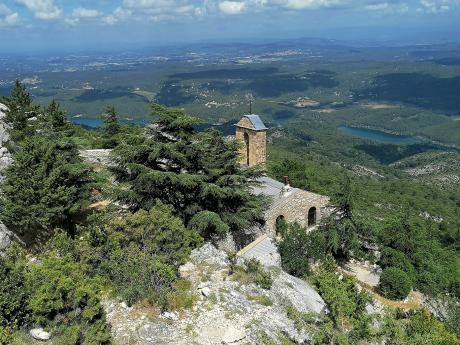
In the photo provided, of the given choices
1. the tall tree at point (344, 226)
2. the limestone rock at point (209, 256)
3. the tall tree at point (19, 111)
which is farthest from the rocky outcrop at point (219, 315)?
the tall tree at point (19, 111)

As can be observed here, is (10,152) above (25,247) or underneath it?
above

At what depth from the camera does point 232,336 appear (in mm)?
11133

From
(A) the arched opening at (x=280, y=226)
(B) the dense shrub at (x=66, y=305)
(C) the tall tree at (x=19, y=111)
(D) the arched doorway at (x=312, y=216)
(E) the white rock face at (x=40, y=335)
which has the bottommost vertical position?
(D) the arched doorway at (x=312, y=216)

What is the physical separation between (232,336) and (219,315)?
1.12m

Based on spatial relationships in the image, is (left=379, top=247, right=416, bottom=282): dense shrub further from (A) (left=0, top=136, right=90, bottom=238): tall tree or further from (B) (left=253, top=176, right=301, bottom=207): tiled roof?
(A) (left=0, top=136, right=90, bottom=238): tall tree

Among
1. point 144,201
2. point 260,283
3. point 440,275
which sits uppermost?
point 144,201

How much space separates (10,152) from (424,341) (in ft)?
64.2

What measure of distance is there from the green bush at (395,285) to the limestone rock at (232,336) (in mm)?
11936

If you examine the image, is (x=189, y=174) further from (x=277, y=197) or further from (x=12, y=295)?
(x=12, y=295)

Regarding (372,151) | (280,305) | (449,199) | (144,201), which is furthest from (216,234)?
(372,151)

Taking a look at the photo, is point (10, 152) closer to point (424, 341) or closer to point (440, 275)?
point (424, 341)

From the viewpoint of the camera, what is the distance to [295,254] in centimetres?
1848

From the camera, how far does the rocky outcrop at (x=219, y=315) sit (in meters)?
11.2

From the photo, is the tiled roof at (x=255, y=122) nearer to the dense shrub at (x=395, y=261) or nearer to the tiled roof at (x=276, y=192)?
the tiled roof at (x=276, y=192)
